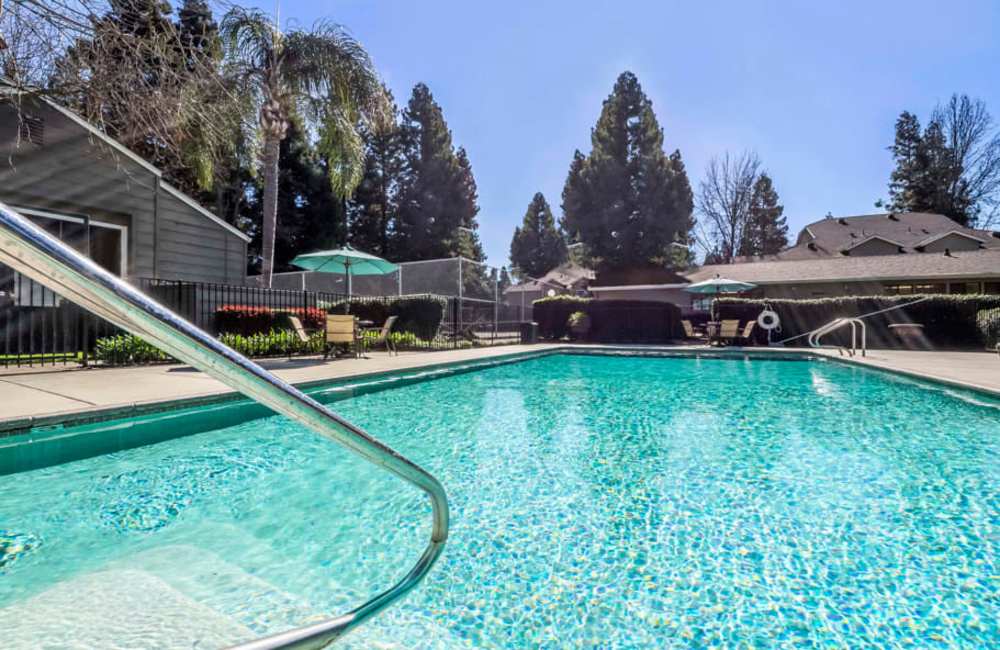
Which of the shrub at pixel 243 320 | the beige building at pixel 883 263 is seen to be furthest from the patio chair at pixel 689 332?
the shrub at pixel 243 320

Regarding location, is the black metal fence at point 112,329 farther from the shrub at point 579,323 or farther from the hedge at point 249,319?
the shrub at point 579,323

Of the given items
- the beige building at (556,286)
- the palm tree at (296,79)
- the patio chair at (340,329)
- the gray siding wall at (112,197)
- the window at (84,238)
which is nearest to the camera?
the gray siding wall at (112,197)

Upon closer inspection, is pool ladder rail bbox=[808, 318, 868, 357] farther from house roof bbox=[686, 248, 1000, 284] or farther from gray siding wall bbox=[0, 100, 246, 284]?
gray siding wall bbox=[0, 100, 246, 284]

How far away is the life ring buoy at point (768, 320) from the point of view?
15.0m

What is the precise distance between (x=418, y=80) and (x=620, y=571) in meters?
36.7

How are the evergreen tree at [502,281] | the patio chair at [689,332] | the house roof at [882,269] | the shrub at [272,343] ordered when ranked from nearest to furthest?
the shrub at [272,343], the evergreen tree at [502,281], the patio chair at [689,332], the house roof at [882,269]

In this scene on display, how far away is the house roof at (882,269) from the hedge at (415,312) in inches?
606

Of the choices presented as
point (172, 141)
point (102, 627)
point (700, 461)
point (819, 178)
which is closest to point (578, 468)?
point (700, 461)

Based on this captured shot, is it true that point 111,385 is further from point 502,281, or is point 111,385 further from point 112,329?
point 502,281

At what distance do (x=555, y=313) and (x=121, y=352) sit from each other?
40.7 feet

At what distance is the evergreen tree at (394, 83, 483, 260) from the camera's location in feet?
106

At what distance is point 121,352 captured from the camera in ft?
24.9

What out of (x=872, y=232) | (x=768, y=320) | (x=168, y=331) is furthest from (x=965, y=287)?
(x=168, y=331)

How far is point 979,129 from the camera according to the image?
31953 mm
